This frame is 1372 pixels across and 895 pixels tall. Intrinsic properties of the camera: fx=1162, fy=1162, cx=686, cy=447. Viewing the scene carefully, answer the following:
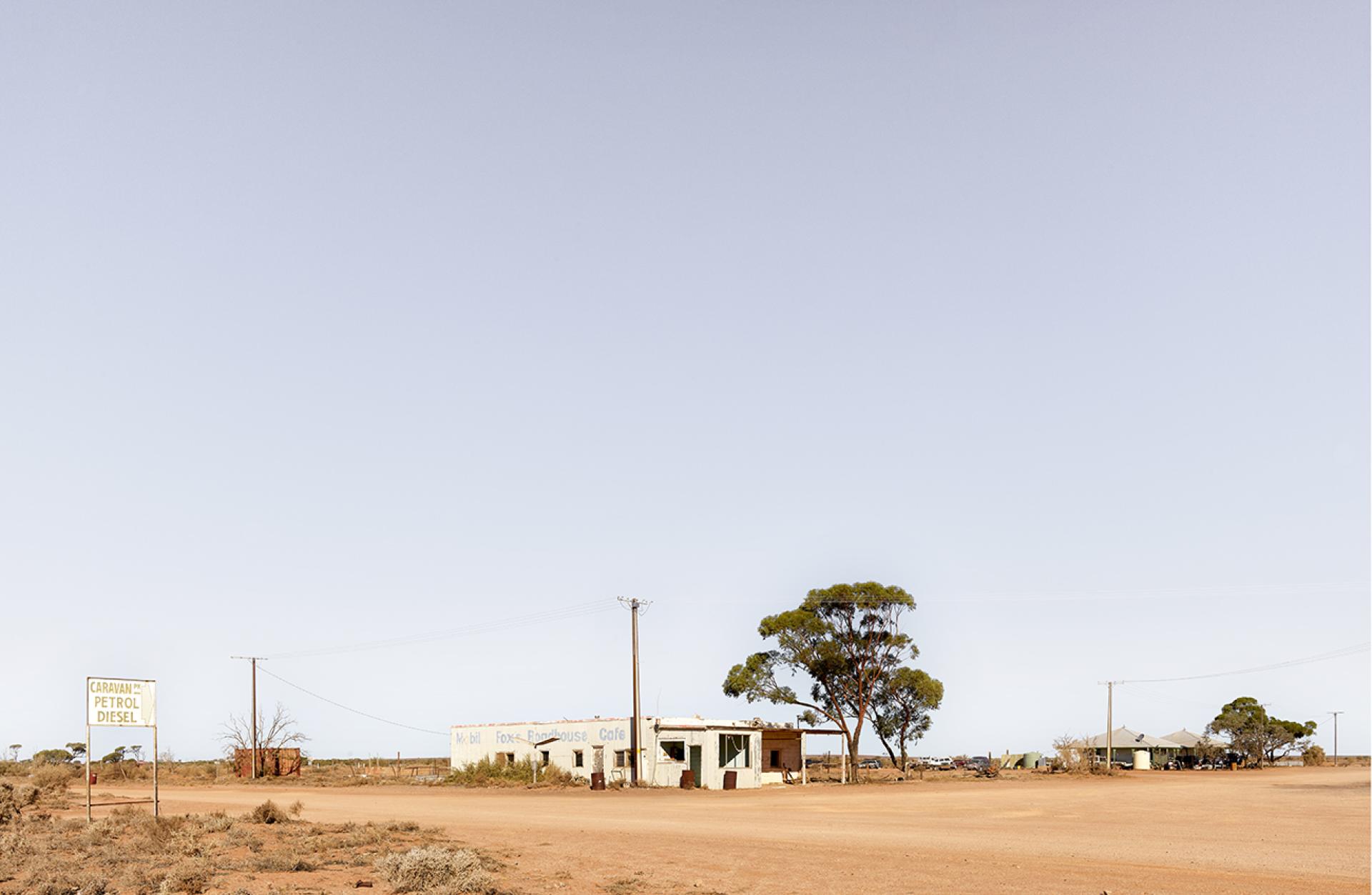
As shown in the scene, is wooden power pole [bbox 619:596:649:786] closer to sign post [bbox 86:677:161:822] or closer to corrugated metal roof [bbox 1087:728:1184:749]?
sign post [bbox 86:677:161:822]

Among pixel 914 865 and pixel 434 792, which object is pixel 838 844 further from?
pixel 434 792

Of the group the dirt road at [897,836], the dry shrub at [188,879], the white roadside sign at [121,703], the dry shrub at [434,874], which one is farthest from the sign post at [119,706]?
the dry shrub at [434,874]

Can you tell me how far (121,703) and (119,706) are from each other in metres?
0.09

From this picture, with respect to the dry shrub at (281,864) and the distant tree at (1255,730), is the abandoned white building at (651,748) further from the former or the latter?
the distant tree at (1255,730)

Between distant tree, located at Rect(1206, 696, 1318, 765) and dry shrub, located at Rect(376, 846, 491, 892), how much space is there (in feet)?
328

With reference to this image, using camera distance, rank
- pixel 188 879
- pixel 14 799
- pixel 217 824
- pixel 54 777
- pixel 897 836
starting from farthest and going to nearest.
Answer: pixel 54 777
pixel 14 799
pixel 897 836
pixel 217 824
pixel 188 879

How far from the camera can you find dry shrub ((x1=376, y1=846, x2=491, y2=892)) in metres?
16.1

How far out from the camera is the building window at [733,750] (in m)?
55.5

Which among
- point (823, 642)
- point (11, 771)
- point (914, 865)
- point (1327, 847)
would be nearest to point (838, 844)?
point (914, 865)

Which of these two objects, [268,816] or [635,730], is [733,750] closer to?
[635,730]

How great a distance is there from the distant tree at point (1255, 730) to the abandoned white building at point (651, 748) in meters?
58.0

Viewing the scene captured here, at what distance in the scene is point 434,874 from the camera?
16375 millimetres

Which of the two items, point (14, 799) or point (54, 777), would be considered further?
point (54, 777)

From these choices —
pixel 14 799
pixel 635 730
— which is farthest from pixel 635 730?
pixel 14 799
